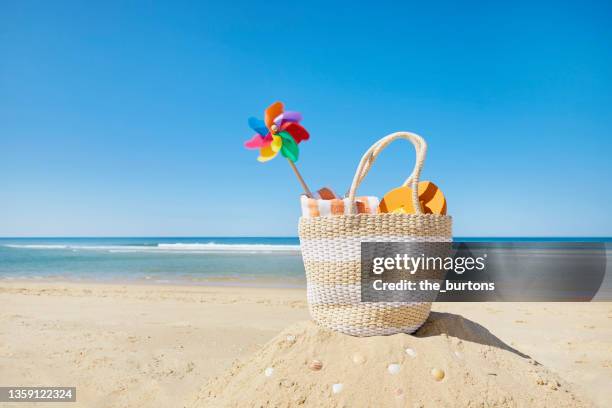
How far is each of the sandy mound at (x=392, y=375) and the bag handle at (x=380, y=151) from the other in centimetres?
85

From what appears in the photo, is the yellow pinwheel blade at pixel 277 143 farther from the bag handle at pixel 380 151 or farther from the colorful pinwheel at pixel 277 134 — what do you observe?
the bag handle at pixel 380 151

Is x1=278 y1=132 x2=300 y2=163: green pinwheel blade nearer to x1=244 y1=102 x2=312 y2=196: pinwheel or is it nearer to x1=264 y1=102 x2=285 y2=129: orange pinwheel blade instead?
x1=244 y1=102 x2=312 y2=196: pinwheel

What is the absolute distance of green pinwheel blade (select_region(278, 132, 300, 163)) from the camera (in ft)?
9.79

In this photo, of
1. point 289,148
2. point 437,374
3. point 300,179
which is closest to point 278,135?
point 289,148

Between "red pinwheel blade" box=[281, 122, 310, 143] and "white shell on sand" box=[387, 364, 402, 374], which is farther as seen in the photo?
"red pinwheel blade" box=[281, 122, 310, 143]

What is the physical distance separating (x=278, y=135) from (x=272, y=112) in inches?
6.6

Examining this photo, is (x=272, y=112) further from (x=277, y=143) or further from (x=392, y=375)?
(x=392, y=375)

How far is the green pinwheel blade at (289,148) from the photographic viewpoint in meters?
2.98

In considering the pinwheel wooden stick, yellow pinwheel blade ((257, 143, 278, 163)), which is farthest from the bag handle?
yellow pinwheel blade ((257, 143, 278, 163))

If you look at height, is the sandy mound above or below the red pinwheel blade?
below

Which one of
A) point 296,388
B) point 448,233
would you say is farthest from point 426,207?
point 296,388

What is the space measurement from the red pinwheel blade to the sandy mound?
131 centimetres

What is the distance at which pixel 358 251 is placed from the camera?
8.63 feet

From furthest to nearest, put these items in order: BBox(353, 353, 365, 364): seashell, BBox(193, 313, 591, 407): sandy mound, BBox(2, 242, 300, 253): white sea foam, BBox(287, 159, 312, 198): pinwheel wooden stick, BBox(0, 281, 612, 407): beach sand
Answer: BBox(2, 242, 300, 253): white sea foam, BBox(0, 281, 612, 407): beach sand, BBox(287, 159, 312, 198): pinwheel wooden stick, BBox(353, 353, 365, 364): seashell, BBox(193, 313, 591, 407): sandy mound
